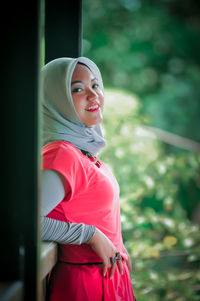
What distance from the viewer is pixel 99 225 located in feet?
3.22

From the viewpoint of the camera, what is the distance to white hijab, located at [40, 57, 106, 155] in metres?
1.02

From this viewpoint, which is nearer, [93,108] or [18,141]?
[18,141]

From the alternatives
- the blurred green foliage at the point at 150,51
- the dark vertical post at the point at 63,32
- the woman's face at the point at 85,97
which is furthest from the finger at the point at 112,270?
the blurred green foliage at the point at 150,51

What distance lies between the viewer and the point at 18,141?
528 millimetres

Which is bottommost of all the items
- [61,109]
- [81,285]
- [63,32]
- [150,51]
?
[81,285]

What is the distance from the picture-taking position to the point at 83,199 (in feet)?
3.10

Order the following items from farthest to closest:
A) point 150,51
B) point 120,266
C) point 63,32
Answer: point 150,51 → point 63,32 → point 120,266

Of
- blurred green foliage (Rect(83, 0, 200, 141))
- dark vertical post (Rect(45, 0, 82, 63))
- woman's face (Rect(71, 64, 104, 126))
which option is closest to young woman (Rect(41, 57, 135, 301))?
woman's face (Rect(71, 64, 104, 126))

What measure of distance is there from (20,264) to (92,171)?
462 millimetres

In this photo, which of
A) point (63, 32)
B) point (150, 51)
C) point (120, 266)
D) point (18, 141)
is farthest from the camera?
point (150, 51)

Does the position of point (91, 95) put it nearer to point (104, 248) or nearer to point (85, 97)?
point (85, 97)

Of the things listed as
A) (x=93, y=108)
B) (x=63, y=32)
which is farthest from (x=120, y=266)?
(x=63, y=32)

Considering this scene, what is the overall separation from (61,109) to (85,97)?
0.10 meters

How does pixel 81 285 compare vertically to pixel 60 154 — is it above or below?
below
